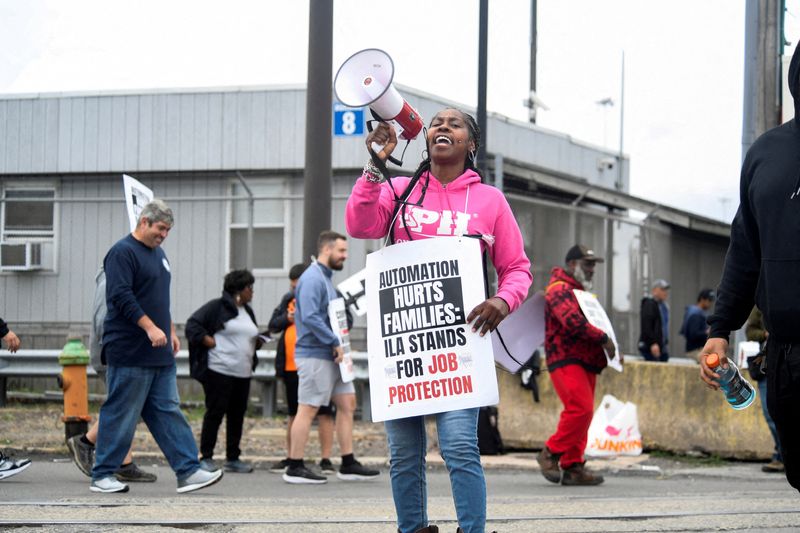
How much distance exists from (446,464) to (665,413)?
7.81 meters

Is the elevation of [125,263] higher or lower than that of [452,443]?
higher

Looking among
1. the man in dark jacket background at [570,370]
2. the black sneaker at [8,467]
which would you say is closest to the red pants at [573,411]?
the man in dark jacket background at [570,370]

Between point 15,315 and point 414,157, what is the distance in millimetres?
5984

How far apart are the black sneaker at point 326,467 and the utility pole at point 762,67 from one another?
5690mm

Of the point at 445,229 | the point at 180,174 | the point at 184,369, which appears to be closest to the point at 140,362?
the point at 445,229

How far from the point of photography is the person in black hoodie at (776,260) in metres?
3.70

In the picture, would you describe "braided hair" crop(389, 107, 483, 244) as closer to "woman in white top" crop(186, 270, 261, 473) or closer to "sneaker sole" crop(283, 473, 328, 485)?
"sneaker sole" crop(283, 473, 328, 485)

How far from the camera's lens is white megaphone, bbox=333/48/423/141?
4668 mm

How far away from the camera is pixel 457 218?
495 centimetres

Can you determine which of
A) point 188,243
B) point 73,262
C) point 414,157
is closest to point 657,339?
point 414,157

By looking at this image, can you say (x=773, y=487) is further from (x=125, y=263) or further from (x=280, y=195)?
(x=280, y=195)

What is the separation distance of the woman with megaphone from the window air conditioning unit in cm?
1286

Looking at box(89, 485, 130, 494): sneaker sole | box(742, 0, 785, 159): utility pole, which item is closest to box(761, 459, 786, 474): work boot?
box(742, 0, 785, 159): utility pole

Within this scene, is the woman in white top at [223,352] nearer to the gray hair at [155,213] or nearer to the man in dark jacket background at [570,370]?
the gray hair at [155,213]
